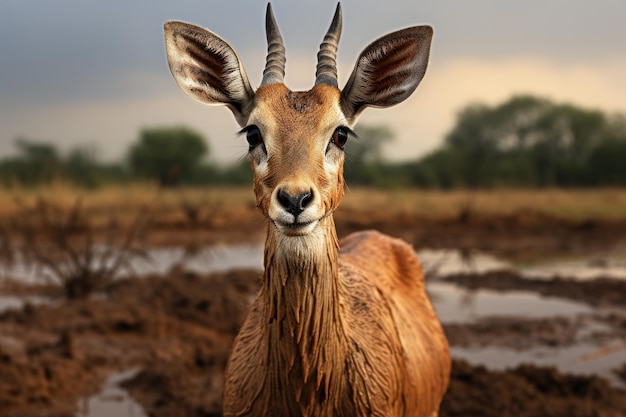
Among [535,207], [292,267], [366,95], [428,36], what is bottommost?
[535,207]

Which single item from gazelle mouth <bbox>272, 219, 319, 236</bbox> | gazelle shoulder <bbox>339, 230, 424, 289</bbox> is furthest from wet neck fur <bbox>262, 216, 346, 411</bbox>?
gazelle shoulder <bbox>339, 230, 424, 289</bbox>

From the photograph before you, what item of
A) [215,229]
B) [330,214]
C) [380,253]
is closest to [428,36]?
[330,214]

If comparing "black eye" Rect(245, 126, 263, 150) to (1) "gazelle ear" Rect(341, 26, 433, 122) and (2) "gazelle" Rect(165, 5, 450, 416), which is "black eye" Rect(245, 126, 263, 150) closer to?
(2) "gazelle" Rect(165, 5, 450, 416)

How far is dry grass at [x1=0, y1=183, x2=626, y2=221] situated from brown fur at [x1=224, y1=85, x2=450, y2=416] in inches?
707

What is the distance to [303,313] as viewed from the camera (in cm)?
310

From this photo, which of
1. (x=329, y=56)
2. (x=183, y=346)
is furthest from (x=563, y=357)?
(x=329, y=56)

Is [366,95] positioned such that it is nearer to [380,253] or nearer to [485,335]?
[380,253]

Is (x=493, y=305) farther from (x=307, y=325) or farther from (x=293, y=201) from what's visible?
(x=293, y=201)

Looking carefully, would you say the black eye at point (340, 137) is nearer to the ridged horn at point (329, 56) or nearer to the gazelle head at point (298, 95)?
the gazelle head at point (298, 95)

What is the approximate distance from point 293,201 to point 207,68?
116cm

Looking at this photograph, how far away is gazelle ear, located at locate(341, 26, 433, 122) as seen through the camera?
3.37 m

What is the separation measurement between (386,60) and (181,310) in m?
7.30

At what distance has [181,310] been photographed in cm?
1001

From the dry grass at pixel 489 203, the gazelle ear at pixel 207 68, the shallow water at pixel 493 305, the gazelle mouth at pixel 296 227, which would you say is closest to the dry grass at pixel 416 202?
the dry grass at pixel 489 203
